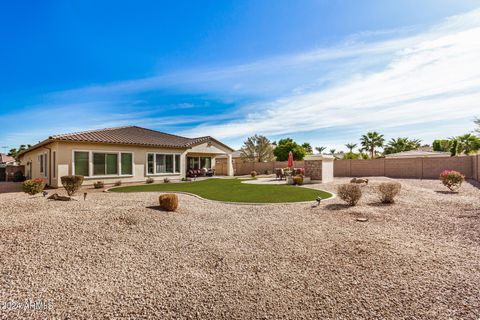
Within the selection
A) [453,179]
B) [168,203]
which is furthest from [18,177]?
[453,179]

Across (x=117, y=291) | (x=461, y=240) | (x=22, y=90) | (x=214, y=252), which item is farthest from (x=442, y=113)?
(x=22, y=90)

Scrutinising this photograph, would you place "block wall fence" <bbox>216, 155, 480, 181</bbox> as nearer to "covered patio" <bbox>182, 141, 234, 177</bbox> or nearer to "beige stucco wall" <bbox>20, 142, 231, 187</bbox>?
"covered patio" <bbox>182, 141, 234, 177</bbox>

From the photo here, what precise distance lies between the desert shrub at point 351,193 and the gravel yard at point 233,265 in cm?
183

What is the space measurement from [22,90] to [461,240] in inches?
918

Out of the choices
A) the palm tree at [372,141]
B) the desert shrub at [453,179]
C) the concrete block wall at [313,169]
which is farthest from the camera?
the palm tree at [372,141]

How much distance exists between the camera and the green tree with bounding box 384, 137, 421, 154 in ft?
147

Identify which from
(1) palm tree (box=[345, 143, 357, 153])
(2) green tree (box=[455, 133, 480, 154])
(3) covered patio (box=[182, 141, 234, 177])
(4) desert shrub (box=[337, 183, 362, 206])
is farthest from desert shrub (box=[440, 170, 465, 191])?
(1) palm tree (box=[345, 143, 357, 153])

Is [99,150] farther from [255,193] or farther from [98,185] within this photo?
[255,193]

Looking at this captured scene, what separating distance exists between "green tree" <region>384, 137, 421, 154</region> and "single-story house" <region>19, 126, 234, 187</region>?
4059 centimetres

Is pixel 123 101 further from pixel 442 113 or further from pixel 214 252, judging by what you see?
pixel 442 113

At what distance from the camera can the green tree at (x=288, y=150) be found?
145 feet

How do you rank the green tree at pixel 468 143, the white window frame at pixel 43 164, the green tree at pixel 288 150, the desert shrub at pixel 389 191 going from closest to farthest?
1. the desert shrub at pixel 389 191
2. the white window frame at pixel 43 164
3. the green tree at pixel 468 143
4. the green tree at pixel 288 150

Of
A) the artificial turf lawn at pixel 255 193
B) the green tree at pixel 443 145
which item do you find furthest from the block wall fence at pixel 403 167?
the green tree at pixel 443 145

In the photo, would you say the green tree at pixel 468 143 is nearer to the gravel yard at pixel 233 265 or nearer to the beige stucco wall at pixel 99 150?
the gravel yard at pixel 233 265
